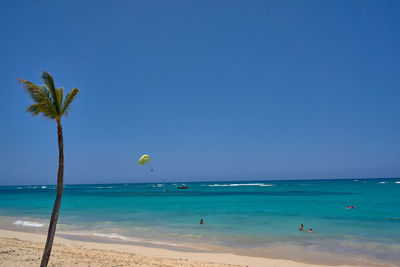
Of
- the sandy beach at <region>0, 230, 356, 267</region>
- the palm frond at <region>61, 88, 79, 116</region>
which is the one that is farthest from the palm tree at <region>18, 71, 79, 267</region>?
the sandy beach at <region>0, 230, 356, 267</region>

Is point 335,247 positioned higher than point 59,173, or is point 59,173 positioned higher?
point 59,173

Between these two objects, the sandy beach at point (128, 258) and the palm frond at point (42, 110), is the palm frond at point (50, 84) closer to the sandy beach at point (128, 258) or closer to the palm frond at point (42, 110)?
the palm frond at point (42, 110)

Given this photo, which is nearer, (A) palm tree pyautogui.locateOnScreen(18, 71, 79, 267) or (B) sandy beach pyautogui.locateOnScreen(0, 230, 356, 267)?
(A) palm tree pyautogui.locateOnScreen(18, 71, 79, 267)

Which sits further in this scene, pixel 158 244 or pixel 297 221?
pixel 297 221

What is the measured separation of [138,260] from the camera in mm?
10820

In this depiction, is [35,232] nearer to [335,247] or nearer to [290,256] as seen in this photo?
[290,256]

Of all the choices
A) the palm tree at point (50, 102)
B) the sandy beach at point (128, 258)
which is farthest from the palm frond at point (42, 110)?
the sandy beach at point (128, 258)

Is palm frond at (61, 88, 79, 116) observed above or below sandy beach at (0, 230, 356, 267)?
above

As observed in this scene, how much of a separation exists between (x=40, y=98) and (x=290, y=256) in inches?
455

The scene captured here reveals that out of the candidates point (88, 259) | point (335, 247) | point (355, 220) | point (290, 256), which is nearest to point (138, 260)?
point (88, 259)

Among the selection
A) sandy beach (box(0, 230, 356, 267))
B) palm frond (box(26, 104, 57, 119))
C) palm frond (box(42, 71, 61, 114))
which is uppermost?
palm frond (box(42, 71, 61, 114))

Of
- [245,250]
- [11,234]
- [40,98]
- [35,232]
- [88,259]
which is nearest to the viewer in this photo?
[40,98]

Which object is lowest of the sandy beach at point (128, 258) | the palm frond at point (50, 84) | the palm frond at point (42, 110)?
the sandy beach at point (128, 258)

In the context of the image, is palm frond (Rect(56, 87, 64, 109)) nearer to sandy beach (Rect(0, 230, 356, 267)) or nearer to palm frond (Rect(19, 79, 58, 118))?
palm frond (Rect(19, 79, 58, 118))
